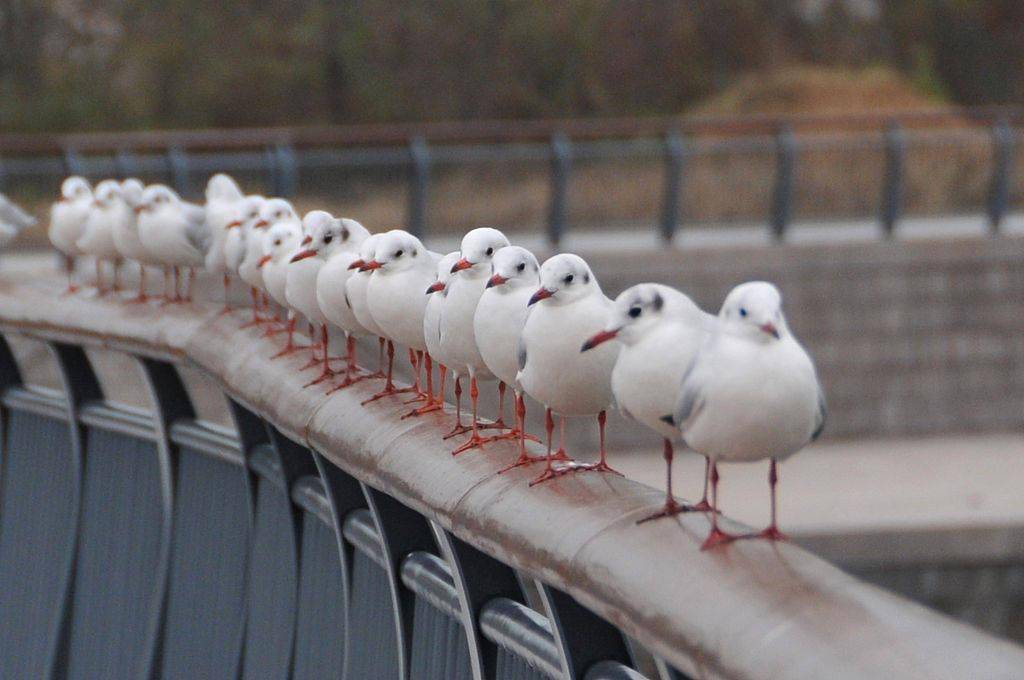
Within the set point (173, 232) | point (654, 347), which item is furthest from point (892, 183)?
point (654, 347)

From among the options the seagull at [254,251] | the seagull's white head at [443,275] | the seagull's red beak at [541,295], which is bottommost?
the seagull at [254,251]

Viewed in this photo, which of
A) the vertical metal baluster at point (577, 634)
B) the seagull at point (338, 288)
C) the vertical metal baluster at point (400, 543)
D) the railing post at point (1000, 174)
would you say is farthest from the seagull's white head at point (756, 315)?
the railing post at point (1000, 174)

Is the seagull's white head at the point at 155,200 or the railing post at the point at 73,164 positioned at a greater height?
the seagull's white head at the point at 155,200

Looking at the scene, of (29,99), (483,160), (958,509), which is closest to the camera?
(958,509)

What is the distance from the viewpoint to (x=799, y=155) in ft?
67.8

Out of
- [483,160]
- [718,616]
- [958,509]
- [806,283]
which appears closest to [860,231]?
[806,283]

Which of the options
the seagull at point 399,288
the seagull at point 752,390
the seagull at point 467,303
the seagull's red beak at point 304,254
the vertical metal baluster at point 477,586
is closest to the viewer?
the seagull at point 752,390

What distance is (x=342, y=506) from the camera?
3791 mm

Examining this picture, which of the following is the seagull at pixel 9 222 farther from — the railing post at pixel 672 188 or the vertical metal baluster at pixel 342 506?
the railing post at pixel 672 188

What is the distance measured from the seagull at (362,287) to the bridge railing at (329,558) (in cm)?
21

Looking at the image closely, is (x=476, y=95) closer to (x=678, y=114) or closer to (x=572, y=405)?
(x=678, y=114)

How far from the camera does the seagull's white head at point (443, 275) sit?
3838 mm

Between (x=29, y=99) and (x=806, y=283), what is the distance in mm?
16944

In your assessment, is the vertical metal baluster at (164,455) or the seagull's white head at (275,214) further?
the seagull's white head at (275,214)
